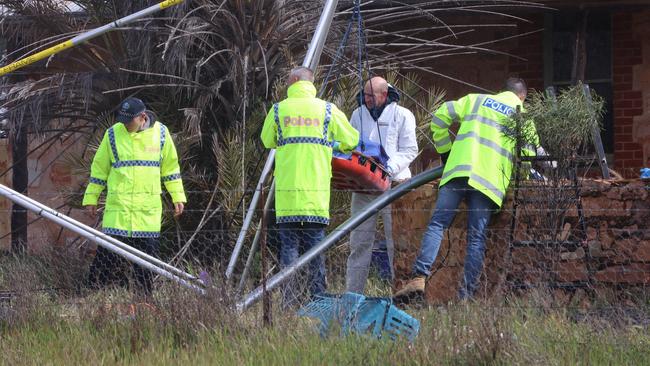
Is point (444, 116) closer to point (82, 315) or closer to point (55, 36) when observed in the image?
point (82, 315)

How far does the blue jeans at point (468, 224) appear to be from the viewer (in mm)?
7734

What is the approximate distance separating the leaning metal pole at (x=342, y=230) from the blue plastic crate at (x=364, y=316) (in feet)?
1.22

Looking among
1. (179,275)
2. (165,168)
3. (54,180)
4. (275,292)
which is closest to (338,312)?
(275,292)

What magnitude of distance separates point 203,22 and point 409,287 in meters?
4.04

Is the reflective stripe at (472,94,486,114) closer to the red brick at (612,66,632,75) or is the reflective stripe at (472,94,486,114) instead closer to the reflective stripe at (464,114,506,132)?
the reflective stripe at (464,114,506,132)

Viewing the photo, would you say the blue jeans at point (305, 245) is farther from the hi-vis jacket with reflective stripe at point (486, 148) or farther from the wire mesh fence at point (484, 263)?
the hi-vis jacket with reflective stripe at point (486, 148)

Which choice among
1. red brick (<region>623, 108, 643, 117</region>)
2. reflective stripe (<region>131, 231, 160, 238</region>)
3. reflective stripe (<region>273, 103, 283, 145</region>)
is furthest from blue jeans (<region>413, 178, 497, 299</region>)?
red brick (<region>623, 108, 643, 117</region>)

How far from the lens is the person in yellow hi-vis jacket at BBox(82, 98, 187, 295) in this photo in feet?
28.6

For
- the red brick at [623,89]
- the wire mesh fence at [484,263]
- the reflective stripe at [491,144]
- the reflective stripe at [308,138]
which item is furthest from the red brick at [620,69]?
the reflective stripe at [308,138]

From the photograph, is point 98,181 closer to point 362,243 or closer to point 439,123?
point 362,243

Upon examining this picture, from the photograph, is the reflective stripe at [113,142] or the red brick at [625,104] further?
the red brick at [625,104]

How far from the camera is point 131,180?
880cm

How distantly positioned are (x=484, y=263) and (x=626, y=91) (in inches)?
211

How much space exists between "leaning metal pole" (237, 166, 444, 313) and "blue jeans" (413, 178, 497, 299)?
1.01 feet
